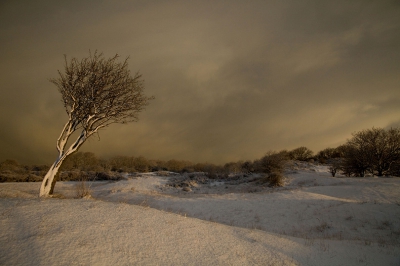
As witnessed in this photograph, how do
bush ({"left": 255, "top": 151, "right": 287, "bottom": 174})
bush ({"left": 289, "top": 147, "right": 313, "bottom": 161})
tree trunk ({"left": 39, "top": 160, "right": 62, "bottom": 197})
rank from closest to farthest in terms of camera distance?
tree trunk ({"left": 39, "top": 160, "right": 62, "bottom": 197}) < bush ({"left": 255, "top": 151, "right": 287, "bottom": 174}) < bush ({"left": 289, "top": 147, "right": 313, "bottom": 161})

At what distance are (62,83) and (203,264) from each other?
34.4ft

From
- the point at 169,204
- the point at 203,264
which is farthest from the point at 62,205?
the point at 169,204

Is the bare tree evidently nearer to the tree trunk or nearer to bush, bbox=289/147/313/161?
bush, bbox=289/147/313/161

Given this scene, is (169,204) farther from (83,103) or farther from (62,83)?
(62,83)

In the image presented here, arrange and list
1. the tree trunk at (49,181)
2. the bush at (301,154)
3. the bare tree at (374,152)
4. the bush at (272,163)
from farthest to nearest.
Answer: the bush at (301,154), the bare tree at (374,152), the bush at (272,163), the tree trunk at (49,181)

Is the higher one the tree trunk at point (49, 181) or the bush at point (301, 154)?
the bush at point (301, 154)

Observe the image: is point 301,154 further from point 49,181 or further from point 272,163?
point 49,181

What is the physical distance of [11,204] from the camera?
5.66m

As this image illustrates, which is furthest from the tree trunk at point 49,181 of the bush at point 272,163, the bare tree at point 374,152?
the bare tree at point 374,152

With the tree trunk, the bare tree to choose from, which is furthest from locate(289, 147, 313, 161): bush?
the tree trunk

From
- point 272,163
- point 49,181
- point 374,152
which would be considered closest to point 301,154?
point 374,152

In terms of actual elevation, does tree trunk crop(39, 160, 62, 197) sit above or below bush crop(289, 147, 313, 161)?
below

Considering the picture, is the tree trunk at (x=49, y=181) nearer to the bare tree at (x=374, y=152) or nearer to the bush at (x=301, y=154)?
the bare tree at (x=374, y=152)

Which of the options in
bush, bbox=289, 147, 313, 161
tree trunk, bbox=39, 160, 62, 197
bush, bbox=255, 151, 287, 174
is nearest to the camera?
tree trunk, bbox=39, 160, 62, 197
